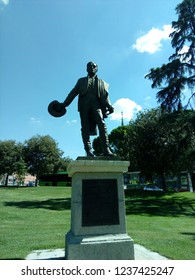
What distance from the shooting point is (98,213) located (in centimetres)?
620

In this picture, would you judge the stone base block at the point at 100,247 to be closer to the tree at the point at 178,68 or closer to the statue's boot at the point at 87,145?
the statue's boot at the point at 87,145

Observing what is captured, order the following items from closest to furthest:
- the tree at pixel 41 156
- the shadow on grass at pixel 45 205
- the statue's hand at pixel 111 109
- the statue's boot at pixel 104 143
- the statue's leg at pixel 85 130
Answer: the statue's boot at pixel 104 143 < the statue's leg at pixel 85 130 < the statue's hand at pixel 111 109 < the shadow on grass at pixel 45 205 < the tree at pixel 41 156

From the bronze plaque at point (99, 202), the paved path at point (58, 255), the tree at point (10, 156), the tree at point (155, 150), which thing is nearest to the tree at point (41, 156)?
the tree at point (10, 156)

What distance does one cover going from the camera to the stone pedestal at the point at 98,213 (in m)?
5.82

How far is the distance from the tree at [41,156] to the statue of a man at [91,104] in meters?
45.3

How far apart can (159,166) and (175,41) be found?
43.1 feet

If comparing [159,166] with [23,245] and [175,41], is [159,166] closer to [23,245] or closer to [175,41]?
[175,41]

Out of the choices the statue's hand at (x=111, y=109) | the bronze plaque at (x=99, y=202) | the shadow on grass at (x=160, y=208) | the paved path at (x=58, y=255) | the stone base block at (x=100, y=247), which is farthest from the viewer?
the shadow on grass at (x=160, y=208)

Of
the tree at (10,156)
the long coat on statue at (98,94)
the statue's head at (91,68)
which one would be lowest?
the long coat on statue at (98,94)

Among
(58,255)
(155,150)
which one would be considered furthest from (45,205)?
(58,255)

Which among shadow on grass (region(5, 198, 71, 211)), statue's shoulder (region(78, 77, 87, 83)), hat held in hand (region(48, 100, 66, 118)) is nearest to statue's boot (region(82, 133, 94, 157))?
hat held in hand (region(48, 100, 66, 118))

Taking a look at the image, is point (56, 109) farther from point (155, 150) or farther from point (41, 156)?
point (41, 156)

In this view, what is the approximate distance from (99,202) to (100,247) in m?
0.92
